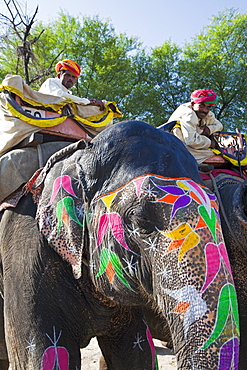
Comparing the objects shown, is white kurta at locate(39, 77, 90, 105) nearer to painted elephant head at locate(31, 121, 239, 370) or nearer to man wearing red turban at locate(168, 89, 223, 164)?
man wearing red turban at locate(168, 89, 223, 164)

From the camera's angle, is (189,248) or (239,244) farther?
(239,244)

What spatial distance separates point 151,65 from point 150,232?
17732mm

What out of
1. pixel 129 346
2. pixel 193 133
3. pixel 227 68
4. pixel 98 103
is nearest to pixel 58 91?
pixel 98 103

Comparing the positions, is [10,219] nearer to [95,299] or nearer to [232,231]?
[95,299]

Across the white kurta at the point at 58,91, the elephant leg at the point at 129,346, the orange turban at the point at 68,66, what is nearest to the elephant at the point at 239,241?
the elephant leg at the point at 129,346

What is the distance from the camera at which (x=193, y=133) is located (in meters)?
4.38

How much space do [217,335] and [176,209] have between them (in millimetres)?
508

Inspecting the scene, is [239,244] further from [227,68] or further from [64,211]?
[227,68]

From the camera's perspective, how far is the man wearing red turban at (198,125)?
4.34m

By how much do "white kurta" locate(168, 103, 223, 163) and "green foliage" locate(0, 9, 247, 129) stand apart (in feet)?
39.5

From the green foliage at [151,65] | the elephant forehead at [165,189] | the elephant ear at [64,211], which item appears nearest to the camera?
the elephant forehead at [165,189]

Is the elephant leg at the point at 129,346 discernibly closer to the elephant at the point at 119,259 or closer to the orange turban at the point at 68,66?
the elephant at the point at 119,259

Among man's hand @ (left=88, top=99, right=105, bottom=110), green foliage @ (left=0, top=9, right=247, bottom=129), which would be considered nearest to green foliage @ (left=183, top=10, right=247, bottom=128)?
green foliage @ (left=0, top=9, right=247, bottom=129)

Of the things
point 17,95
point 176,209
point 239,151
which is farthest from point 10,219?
point 239,151
